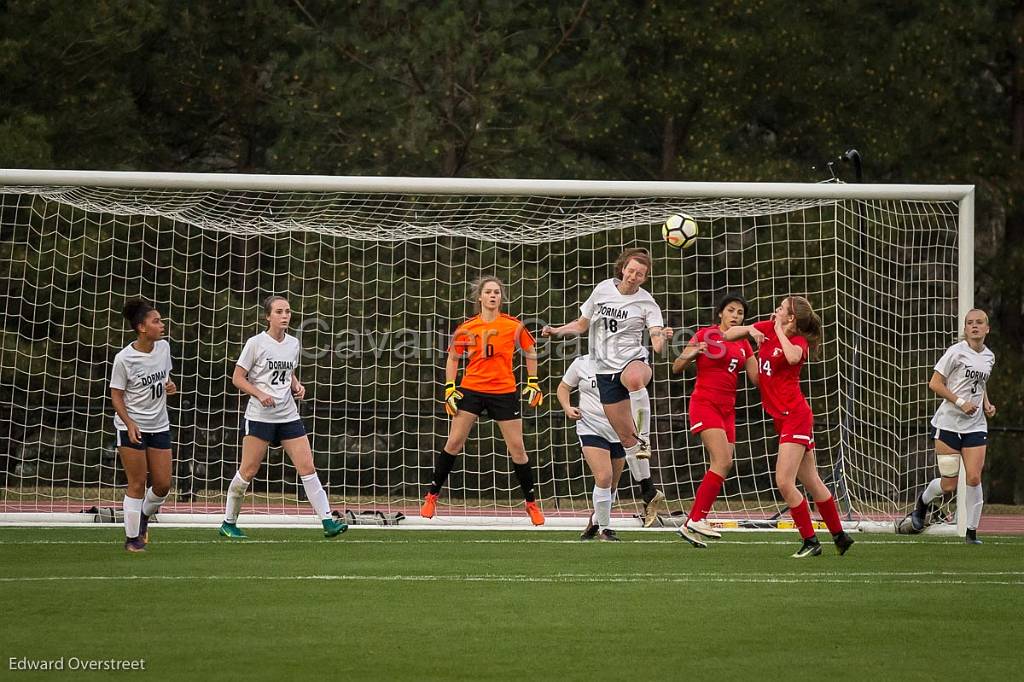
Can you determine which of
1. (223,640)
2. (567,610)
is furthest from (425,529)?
(223,640)

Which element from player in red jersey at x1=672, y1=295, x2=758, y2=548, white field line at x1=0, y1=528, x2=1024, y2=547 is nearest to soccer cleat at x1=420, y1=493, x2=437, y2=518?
white field line at x1=0, y1=528, x2=1024, y2=547

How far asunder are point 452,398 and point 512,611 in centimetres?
540

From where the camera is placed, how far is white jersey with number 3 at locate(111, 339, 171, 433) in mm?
11336

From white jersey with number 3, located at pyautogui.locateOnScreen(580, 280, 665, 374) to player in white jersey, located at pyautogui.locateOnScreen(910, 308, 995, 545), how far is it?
8.42 feet

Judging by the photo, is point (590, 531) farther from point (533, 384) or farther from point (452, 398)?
point (452, 398)

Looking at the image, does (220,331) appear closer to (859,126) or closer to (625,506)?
(625,506)

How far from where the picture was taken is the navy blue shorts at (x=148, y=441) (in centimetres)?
1134

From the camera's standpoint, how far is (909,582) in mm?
9562

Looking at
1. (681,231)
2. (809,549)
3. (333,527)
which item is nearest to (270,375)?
(333,527)

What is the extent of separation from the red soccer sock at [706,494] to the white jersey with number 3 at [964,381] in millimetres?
2629

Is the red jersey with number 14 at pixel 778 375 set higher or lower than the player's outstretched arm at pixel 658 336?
lower

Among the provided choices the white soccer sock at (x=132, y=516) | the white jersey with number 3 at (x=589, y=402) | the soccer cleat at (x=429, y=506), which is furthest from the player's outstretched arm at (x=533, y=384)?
the white soccer sock at (x=132, y=516)

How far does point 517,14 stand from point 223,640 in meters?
18.2

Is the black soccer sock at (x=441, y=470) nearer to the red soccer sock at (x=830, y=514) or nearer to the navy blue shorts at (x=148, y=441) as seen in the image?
the navy blue shorts at (x=148, y=441)
